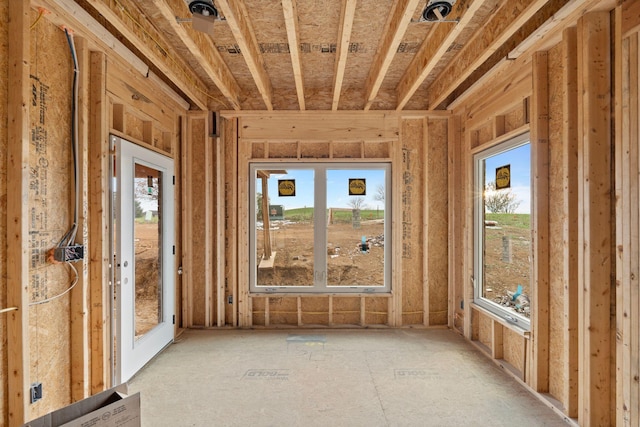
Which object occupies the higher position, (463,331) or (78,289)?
(78,289)

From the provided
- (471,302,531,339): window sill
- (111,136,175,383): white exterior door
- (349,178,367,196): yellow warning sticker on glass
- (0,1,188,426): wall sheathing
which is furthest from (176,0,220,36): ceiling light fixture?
(471,302,531,339): window sill

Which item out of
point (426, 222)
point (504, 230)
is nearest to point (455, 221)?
point (426, 222)

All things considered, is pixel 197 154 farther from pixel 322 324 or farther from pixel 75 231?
pixel 322 324

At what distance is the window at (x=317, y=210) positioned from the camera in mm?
4246

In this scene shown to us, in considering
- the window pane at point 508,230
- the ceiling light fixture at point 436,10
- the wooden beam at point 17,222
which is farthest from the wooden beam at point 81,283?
the window pane at point 508,230

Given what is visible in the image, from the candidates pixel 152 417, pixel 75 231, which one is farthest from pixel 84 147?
pixel 152 417

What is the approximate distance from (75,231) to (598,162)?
3.75 metres

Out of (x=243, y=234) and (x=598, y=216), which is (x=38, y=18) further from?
(x=598, y=216)

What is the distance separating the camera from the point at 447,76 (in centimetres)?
362

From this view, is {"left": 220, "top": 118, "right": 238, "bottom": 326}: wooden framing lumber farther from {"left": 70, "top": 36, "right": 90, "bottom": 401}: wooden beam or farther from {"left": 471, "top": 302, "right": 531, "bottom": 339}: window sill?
{"left": 471, "top": 302, "right": 531, "bottom": 339}: window sill

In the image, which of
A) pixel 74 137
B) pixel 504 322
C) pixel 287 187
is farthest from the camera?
pixel 287 187

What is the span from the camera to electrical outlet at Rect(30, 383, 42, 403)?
196 centimetres

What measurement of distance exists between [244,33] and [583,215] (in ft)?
9.58

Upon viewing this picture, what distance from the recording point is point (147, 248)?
332 centimetres
